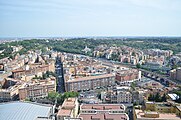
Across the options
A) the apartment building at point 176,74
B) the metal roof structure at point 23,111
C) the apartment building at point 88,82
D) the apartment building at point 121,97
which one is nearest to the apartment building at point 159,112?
the apartment building at point 121,97

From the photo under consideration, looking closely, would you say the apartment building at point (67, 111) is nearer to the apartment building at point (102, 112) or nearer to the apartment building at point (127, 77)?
the apartment building at point (102, 112)

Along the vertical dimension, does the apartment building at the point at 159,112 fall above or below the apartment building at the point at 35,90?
above

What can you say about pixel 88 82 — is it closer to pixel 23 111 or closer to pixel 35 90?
pixel 35 90

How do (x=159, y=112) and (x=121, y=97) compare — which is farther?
(x=121, y=97)

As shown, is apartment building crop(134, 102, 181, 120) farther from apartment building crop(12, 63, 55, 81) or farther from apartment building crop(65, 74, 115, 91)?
apartment building crop(12, 63, 55, 81)

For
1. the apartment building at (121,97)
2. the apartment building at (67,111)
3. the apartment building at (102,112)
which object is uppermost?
the apartment building at (67,111)

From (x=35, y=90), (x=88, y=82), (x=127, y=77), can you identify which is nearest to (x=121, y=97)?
(x=88, y=82)

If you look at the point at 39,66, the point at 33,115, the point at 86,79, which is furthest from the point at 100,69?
the point at 33,115

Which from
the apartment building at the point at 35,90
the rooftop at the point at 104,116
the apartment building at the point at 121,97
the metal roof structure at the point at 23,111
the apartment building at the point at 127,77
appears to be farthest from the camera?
the apartment building at the point at 127,77
